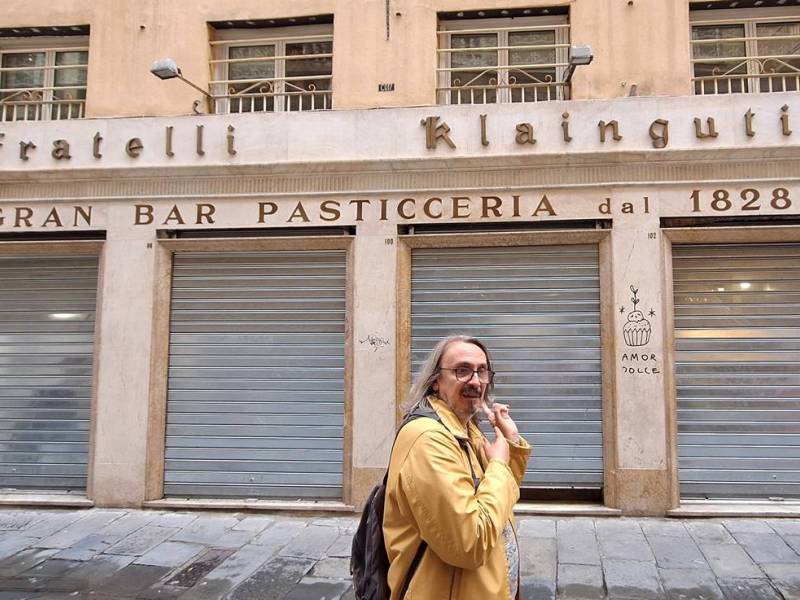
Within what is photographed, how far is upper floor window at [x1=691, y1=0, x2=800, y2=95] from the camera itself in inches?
293

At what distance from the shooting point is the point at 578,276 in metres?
7.33

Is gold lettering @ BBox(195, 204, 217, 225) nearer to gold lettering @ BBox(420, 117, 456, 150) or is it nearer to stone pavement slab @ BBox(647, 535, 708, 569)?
gold lettering @ BBox(420, 117, 456, 150)

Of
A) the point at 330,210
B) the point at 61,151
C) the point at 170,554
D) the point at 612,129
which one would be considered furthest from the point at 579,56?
the point at 170,554

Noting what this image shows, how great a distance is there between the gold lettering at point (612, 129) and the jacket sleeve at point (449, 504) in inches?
243

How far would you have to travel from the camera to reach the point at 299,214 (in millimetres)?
7574

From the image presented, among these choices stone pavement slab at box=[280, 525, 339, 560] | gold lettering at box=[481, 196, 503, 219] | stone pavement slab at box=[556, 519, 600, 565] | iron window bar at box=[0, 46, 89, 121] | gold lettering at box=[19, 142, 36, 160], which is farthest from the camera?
iron window bar at box=[0, 46, 89, 121]

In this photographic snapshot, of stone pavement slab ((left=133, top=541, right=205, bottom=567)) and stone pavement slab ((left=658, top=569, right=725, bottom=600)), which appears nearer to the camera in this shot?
stone pavement slab ((left=658, top=569, right=725, bottom=600))

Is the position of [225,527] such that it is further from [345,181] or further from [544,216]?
[544,216]

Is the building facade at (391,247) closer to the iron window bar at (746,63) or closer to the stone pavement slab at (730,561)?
the iron window bar at (746,63)

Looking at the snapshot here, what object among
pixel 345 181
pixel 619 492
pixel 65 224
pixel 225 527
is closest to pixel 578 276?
pixel 619 492

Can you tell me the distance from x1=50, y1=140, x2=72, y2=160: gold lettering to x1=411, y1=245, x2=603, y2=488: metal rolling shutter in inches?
188

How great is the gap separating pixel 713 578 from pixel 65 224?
27.3 ft

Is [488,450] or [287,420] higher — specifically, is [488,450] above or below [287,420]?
above

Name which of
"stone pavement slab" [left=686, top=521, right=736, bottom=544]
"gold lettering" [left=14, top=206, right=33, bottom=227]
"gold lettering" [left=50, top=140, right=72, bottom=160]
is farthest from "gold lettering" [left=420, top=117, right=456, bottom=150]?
"gold lettering" [left=14, top=206, right=33, bottom=227]
